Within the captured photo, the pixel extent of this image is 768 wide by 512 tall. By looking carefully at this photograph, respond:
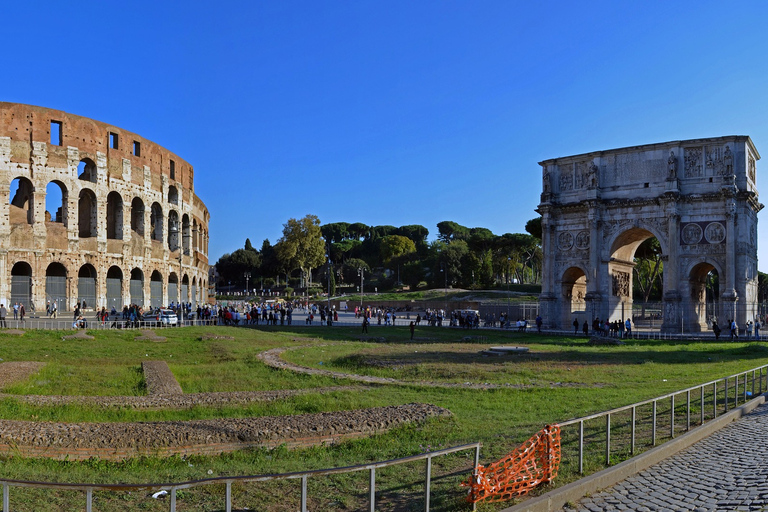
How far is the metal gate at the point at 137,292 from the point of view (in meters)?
40.8

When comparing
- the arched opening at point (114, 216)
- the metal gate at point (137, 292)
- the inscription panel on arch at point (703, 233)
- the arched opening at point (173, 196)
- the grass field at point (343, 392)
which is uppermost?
the arched opening at point (173, 196)

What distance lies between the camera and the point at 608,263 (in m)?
38.8

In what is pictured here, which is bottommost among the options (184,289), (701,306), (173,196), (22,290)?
(701,306)

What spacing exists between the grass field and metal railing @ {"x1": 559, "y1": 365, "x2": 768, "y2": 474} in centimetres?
76

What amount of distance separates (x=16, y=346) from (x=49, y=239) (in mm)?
18422

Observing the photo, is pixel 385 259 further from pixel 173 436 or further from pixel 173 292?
pixel 173 436

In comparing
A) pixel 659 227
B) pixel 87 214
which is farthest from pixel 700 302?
pixel 87 214

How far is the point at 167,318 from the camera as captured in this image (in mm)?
30422

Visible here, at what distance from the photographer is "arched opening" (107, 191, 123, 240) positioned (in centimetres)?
4006

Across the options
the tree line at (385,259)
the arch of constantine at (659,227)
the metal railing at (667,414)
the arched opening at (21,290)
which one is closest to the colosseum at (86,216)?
the arched opening at (21,290)

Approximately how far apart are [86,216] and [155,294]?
7162 mm

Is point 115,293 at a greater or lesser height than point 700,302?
greater

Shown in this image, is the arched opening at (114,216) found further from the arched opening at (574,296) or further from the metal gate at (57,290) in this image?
the arched opening at (574,296)

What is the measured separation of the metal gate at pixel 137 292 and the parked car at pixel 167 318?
1033 cm
